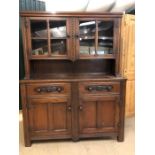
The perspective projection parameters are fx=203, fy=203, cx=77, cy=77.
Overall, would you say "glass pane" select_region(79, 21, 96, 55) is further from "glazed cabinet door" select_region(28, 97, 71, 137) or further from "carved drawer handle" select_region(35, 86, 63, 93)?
"glazed cabinet door" select_region(28, 97, 71, 137)

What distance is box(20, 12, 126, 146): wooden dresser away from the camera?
93.8 inches

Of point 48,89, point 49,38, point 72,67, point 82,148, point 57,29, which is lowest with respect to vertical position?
point 82,148

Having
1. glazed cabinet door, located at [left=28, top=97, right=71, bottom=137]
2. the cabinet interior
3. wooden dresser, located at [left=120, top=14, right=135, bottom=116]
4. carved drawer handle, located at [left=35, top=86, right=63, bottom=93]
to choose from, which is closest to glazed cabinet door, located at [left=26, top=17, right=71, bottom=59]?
the cabinet interior

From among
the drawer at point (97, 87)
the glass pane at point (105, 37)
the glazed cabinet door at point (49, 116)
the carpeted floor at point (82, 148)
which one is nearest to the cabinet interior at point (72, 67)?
the glass pane at point (105, 37)

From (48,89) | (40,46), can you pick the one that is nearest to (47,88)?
(48,89)

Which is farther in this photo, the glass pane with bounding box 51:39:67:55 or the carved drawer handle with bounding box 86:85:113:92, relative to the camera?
the glass pane with bounding box 51:39:67:55

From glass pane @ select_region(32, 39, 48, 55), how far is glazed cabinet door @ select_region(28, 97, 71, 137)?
0.58m

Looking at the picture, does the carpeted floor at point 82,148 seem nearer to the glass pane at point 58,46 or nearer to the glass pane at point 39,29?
the glass pane at point 58,46

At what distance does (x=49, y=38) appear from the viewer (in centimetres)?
242

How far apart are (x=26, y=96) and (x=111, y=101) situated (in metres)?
1.02

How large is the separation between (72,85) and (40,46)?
25.3 inches

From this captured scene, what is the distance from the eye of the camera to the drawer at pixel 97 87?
7.93 feet

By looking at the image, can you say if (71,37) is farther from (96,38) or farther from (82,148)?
(82,148)
